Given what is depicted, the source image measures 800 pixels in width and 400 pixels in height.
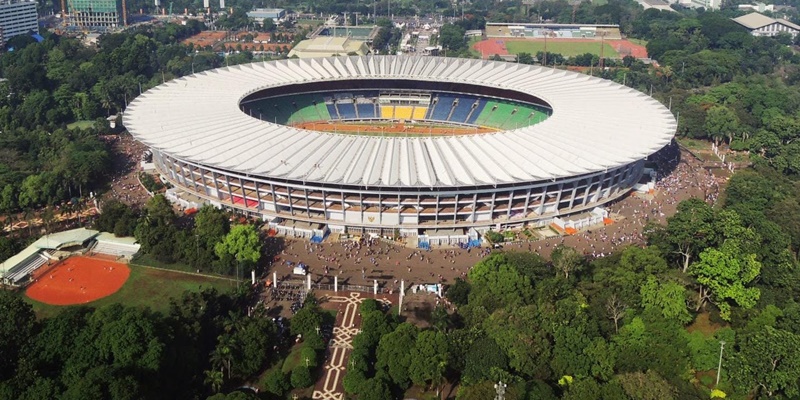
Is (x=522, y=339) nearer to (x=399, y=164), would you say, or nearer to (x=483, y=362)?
(x=483, y=362)

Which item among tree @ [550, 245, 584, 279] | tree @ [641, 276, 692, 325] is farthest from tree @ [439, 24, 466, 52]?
tree @ [641, 276, 692, 325]

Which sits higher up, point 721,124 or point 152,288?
point 721,124

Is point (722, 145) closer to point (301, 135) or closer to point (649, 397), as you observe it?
point (301, 135)

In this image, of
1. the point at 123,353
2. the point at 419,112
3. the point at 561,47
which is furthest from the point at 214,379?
the point at 561,47

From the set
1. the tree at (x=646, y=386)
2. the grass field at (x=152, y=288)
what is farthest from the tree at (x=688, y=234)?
the grass field at (x=152, y=288)

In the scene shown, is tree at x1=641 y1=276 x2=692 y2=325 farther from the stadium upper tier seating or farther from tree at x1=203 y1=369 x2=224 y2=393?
the stadium upper tier seating

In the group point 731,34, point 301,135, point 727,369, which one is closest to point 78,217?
point 301,135

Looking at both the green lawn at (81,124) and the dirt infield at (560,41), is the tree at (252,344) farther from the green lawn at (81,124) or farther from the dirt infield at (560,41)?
the dirt infield at (560,41)
